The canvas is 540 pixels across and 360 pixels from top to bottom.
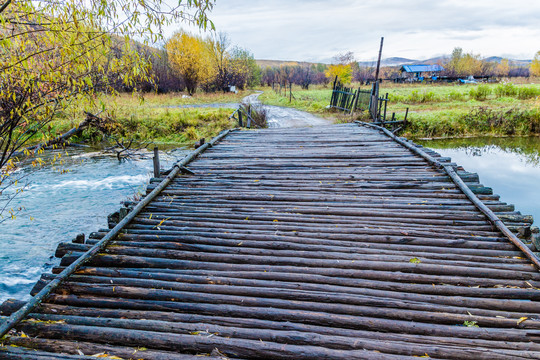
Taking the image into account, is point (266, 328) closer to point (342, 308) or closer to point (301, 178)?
point (342, 308)

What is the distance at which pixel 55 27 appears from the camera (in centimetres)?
326

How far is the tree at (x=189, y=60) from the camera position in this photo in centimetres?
2847

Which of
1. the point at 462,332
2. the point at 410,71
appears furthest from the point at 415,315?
the point at 410,71

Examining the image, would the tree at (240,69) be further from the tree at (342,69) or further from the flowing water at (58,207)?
the flowing water at (58,207)

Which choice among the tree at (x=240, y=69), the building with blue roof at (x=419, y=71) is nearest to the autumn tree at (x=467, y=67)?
the building with blue roof at (x=419, y=71)

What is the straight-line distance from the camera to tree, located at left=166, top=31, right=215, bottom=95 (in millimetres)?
28469

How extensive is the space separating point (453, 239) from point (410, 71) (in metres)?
64.2

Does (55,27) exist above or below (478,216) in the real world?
above

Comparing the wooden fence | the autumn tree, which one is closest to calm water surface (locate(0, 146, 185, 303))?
the wooden fence

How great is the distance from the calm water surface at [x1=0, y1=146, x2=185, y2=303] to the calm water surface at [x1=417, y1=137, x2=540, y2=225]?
10093 mm

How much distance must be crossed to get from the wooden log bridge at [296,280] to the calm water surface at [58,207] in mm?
3562

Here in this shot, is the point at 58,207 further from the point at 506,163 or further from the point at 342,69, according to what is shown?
the point at 342,69

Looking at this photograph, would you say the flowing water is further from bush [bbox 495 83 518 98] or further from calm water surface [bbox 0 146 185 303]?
bush [bbox 495 83 518 98]

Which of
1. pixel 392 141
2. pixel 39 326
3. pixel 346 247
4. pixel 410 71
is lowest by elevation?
pixel 39 326
